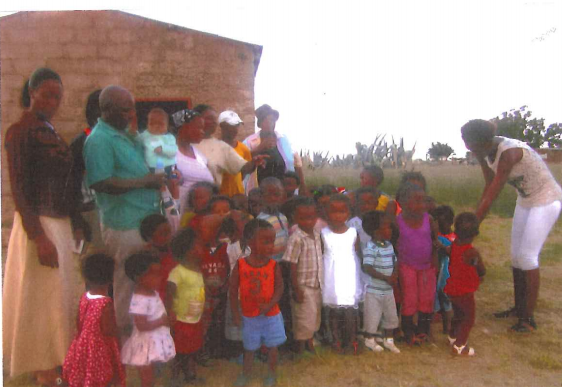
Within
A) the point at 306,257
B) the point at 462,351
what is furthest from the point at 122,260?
the point at 462,351

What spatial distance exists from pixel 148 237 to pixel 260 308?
2.56 ft

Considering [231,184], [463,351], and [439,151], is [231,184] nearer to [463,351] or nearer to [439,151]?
[439,151]

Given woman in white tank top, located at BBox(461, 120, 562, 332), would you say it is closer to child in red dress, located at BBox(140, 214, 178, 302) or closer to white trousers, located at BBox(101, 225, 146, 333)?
child in red dress, located at BBox(140, 214, 178, 302)

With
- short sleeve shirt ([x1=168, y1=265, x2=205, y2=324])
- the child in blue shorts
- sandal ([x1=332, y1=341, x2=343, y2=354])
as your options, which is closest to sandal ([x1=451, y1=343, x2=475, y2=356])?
sandal ([x1=332, y1=341, x2=343, y2=354])

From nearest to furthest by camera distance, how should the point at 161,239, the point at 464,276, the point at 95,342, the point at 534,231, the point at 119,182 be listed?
the point at 95,342 → the point at 119,182 → the point at 161,239 → the point at 464,276 → the point at 534,231

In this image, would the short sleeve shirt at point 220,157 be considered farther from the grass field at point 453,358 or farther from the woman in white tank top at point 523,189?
the woman in white tank top at point 523,189

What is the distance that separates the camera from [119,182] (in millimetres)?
2602

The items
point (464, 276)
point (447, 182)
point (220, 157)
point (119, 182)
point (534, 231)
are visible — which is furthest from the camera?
point (447, 182)

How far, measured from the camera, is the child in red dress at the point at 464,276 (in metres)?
3.26

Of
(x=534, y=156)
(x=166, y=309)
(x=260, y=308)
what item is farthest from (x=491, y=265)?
(x=166, y=309)

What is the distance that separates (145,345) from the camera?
102 inches

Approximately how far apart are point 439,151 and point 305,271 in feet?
5.21

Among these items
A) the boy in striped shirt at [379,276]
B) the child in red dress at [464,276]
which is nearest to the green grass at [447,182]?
the child in red dress at [464,276]

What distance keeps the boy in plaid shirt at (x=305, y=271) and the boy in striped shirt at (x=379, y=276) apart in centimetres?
36
